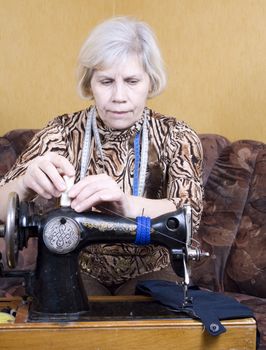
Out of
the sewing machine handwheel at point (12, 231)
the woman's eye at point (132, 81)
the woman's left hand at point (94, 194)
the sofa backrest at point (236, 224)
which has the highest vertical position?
the woman's eye at point (132, 81)

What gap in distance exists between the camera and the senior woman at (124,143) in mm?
1926

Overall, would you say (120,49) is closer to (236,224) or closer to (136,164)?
(136,164)

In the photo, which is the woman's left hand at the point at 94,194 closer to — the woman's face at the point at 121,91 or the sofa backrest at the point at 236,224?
the woman's face at the point at 121,91

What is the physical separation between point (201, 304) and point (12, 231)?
1.37ft

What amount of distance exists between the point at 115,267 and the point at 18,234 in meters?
0.55

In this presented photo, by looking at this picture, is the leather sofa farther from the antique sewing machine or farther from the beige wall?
the antique sewing machine

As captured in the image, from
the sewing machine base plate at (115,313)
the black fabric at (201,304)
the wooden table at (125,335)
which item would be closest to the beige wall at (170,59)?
the black fabric at (201,304)

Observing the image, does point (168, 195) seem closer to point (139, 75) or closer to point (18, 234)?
point (139, 75)

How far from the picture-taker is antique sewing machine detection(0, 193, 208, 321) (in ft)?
4.82

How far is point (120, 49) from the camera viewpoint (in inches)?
76.0

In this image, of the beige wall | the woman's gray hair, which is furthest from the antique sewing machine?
the beige wall

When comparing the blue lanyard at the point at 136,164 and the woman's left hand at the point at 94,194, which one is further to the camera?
the blue lanyard at the point at 136,164

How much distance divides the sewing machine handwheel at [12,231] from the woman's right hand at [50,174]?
0.34ft

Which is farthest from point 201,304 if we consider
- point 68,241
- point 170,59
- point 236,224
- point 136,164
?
point 170,59
